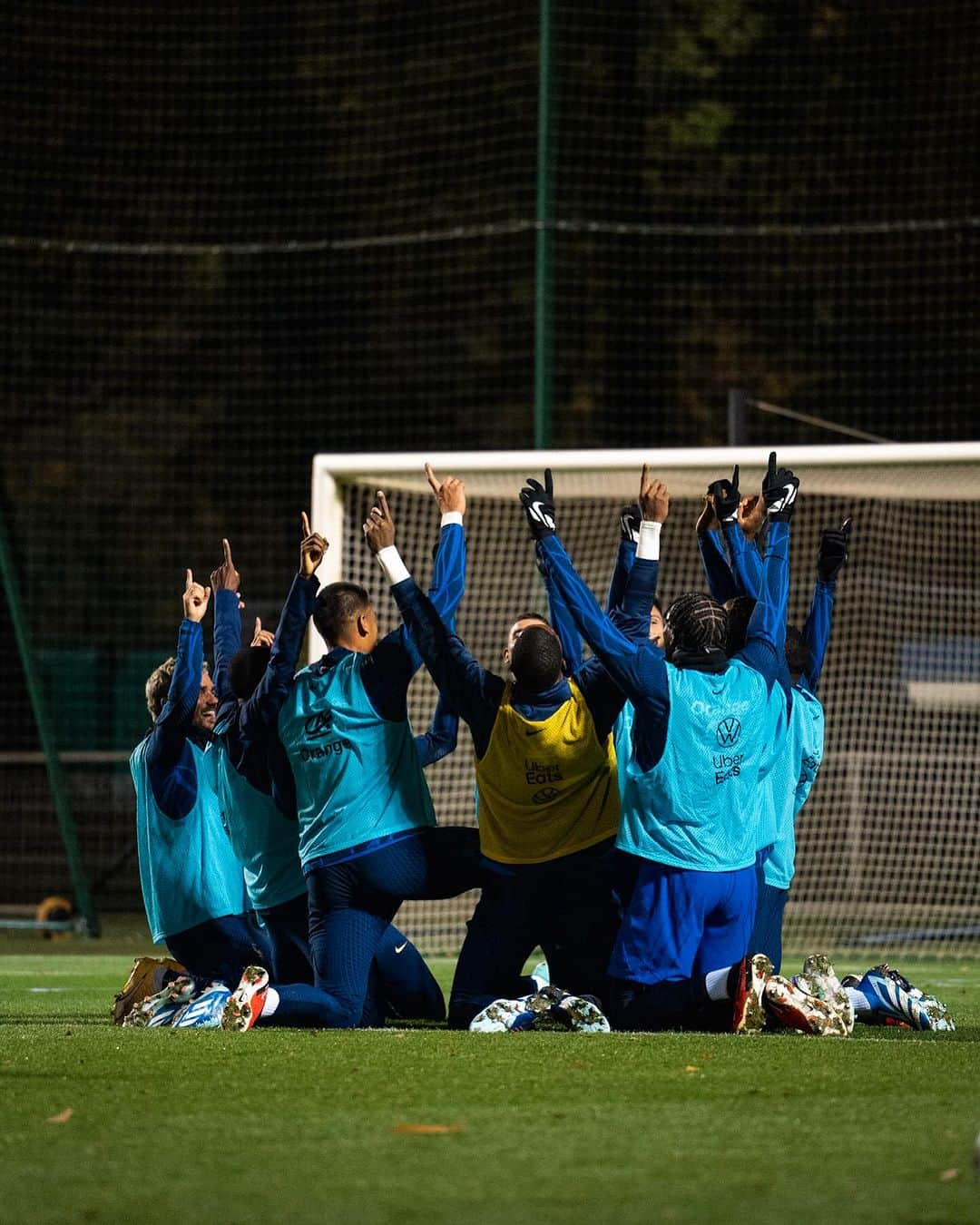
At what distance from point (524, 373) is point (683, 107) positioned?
127 inches

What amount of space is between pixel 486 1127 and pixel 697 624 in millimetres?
2975

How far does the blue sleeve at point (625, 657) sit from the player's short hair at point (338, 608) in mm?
820

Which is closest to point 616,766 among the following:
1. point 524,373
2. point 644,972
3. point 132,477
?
point 644,972

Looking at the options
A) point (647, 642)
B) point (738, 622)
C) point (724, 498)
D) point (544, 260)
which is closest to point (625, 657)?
point (647, 642)

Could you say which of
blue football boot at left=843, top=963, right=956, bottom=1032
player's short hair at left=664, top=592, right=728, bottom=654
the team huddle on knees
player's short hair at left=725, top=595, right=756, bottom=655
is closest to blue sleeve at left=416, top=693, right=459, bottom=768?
the team huddle on knees

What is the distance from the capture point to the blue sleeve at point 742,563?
8.38m

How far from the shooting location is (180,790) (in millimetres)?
8336

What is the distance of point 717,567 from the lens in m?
8.65

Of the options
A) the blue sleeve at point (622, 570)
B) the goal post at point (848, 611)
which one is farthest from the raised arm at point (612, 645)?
the goal post at point (848, 611)

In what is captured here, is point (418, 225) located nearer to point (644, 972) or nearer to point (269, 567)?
point (269, 567)

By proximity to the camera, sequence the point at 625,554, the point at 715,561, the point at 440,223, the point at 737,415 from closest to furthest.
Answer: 1. the point at 625,554
2. the point at 715,561
3. the point at 737,415
4. the point at 440,223

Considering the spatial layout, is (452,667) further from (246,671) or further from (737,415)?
(737,415)

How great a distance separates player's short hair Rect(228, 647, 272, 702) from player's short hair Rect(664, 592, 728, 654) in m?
1.70

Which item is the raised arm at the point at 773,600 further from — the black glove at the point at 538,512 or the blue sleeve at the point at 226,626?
the blue sleeve at the point at 226,626
